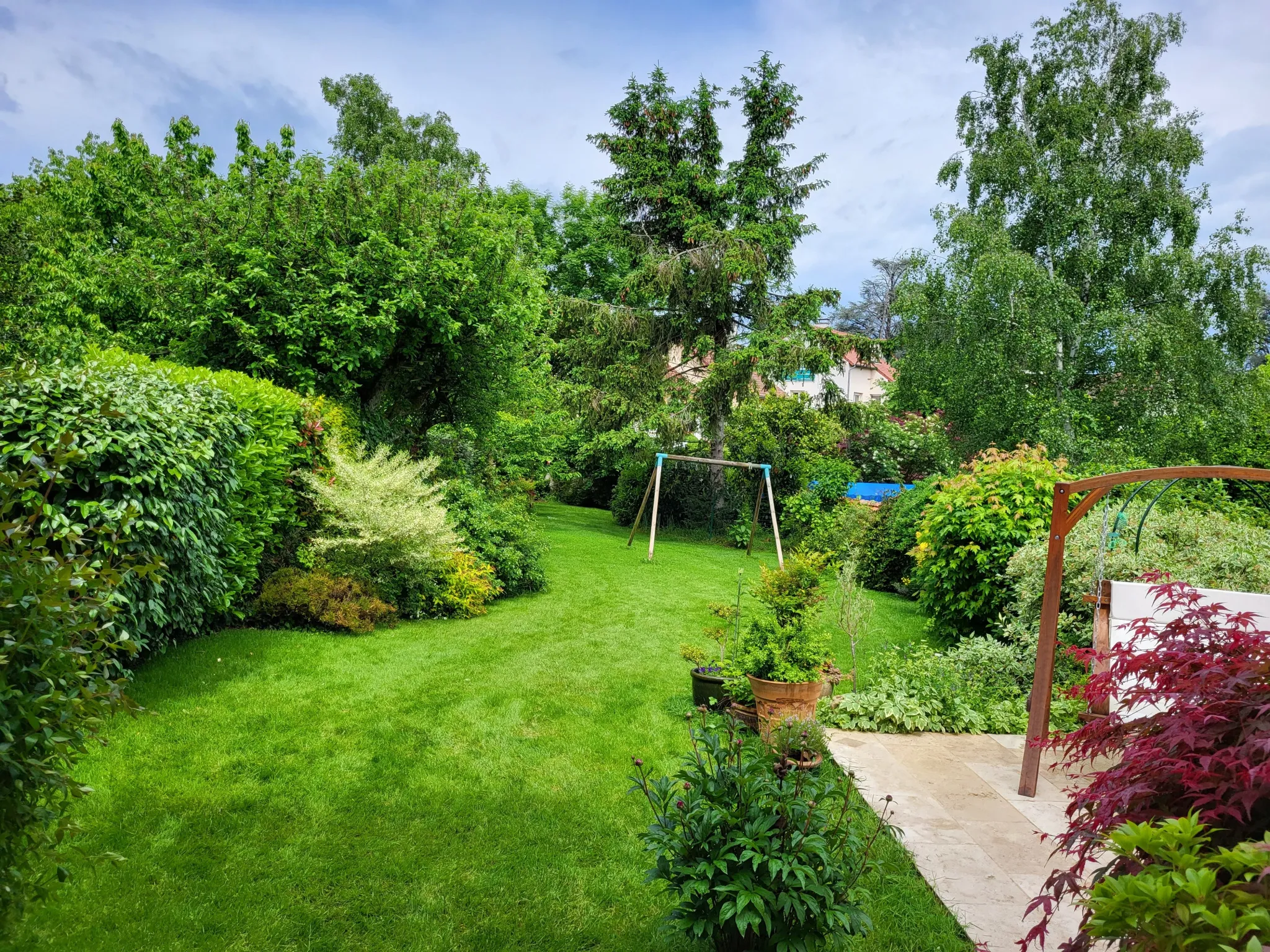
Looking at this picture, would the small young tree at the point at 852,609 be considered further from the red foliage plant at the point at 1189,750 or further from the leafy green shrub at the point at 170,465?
the leafy green shrub at the point at 170,465

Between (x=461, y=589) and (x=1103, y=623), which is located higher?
(x=1103, y=623)

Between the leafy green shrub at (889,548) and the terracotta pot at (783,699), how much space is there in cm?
623

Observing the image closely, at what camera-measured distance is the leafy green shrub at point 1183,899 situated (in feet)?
3.78

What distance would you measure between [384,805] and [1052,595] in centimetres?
399

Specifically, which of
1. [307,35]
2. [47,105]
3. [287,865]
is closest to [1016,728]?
[287,865]

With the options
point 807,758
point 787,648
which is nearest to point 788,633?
point 787,648

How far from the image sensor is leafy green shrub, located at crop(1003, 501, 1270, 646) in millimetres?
5762

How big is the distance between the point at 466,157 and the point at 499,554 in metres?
18.6

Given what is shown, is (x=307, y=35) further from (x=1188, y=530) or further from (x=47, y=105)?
(x=1188, y=530)

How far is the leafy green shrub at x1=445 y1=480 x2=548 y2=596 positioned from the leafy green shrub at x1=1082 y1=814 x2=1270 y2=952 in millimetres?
Answer: 7907

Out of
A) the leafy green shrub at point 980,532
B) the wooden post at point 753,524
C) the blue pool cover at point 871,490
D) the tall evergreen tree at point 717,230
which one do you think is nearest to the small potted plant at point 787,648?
the leafy green shrub at point 980,532

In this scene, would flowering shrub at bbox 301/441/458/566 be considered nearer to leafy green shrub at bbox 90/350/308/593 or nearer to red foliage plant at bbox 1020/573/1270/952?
leafy green shrub at bbox 90/350/308/593

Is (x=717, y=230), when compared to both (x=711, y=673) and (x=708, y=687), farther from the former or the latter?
(x=708, y=687)

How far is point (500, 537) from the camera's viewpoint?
9.37 meters
